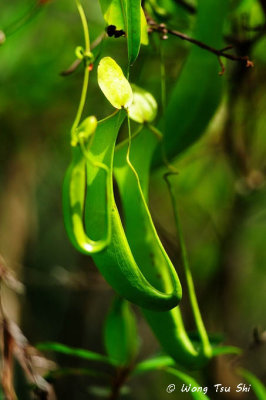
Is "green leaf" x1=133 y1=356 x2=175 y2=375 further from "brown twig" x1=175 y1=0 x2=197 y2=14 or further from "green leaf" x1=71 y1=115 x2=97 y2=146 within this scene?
"brown twig" x1=175 y1=0 x2=197 y2=14

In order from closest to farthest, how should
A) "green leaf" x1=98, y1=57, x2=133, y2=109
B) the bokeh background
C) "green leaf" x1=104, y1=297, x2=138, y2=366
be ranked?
1. "green leaf" x1=98, y1=57, x2=133, y2=109
2. "green leaf" x1=104, y1=297, x2=138, y2=366
3. the bokeh background

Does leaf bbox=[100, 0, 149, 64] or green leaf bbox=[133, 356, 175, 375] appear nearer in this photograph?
leaf bbox=[100, 0, 149, 64]

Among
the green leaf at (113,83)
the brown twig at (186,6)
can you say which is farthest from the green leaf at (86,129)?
the brown twig at (186,6)

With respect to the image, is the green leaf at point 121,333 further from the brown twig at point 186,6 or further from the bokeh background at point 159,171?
the brown twig at point 186,6

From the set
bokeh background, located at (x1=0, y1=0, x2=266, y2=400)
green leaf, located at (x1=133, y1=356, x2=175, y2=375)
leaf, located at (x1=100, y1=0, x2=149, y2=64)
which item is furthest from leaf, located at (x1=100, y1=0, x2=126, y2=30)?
green leaf, located at (x1=133, y1=356, x2=175, y2=375)

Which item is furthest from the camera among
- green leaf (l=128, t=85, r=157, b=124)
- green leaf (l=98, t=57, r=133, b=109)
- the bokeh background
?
the bokeh background

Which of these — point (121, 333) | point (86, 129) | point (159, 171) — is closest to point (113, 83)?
point (86, 129)

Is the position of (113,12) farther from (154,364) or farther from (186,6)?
(154,364)
